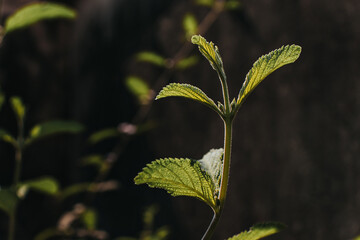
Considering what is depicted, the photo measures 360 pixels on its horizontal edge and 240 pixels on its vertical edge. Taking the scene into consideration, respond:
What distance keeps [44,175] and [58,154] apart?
0.21m

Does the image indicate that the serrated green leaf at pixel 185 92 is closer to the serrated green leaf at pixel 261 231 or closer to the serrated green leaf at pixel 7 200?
the serrated green leaf at pixel 261 231

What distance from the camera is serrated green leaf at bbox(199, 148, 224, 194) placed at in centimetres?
33

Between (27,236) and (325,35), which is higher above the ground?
(325,35)

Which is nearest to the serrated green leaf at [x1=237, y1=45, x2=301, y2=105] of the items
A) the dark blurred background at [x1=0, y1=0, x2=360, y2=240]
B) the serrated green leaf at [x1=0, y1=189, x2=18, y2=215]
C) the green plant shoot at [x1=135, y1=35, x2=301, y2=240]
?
the green plant shoot at [x1=135, y1=35, x2=301, y2=240]

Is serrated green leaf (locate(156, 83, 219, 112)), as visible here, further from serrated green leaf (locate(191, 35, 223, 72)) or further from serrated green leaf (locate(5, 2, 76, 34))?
serrated green leaf (locate(5, 2, 76, 34))

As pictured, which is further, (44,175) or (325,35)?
(44,175)

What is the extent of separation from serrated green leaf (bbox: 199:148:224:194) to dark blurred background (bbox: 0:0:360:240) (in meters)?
0.97

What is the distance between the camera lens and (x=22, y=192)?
694mm

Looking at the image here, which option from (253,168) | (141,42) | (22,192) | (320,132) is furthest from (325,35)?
(141,42)

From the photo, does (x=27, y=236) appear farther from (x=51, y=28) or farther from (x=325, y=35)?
(x=325, y=35)

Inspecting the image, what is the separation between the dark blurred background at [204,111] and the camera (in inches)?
49.8

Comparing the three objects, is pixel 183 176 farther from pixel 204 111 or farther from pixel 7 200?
pixel 204 111

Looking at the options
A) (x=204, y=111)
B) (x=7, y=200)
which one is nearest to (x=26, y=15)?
(x=7, y=200)

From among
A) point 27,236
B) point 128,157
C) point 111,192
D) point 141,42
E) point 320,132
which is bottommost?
point 27,236
